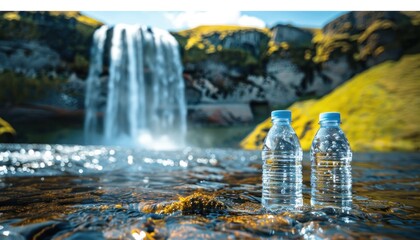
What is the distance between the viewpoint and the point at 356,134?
6012 centimetres

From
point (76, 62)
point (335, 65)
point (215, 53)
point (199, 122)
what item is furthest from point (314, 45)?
point (76, 62)

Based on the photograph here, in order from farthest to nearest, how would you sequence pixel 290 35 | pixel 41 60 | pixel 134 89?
pixel 290 35 → pixel 41 60 → pixel 134 89

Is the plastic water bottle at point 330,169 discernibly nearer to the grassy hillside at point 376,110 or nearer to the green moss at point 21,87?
the grassy hillside at point 376,110

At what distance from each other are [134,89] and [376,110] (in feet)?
168

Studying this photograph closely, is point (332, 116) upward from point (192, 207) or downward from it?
upward

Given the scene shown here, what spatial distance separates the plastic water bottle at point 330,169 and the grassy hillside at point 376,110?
2116 inches

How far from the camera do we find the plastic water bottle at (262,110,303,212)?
471cm

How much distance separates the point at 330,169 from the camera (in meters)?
5.39

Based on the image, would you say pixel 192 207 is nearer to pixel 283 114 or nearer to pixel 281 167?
pixel 283 114

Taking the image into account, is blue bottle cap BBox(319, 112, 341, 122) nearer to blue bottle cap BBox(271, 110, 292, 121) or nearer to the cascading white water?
blue bottle cap BBox(271, 110, 292, 121)

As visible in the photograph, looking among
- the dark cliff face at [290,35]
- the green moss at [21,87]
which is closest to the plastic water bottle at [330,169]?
the green moss at [21,87]

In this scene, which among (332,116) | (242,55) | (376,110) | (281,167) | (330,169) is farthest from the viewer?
(242,55)

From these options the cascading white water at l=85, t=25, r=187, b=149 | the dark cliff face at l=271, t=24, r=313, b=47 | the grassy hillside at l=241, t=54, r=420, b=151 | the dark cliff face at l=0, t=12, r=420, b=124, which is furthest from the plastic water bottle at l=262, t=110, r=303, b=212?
the dark cliff face at l=271, t=24, r=313, b=47

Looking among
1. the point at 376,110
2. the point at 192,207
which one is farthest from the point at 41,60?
the point at 192,207
